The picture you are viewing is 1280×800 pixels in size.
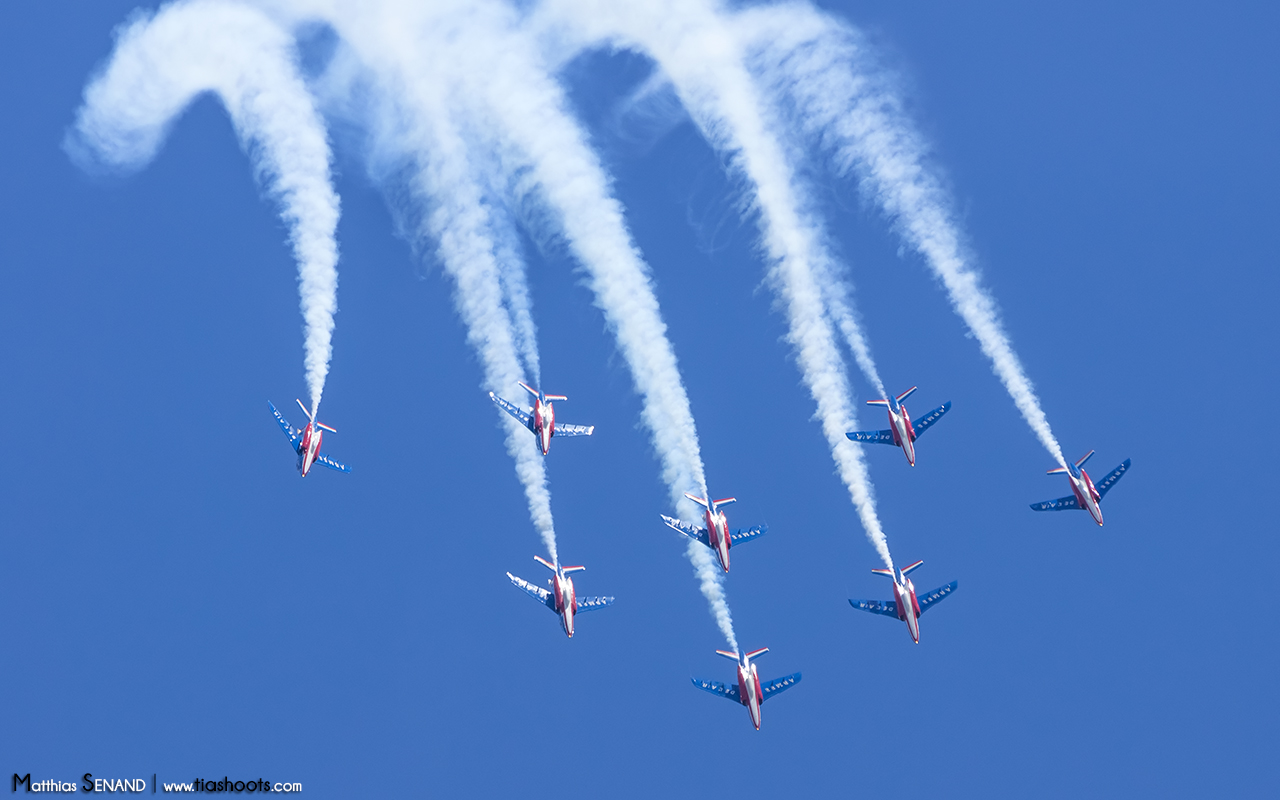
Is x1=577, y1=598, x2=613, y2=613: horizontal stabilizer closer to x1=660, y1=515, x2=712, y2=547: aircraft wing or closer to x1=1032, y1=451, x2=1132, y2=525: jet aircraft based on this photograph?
x1=660, y1=515, x2=712, y2=547: aircraft wing

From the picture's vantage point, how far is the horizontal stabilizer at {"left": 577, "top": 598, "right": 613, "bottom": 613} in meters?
38.8

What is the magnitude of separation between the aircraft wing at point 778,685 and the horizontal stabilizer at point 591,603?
261 inches

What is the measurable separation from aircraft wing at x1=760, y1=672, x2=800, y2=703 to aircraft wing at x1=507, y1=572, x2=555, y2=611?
8.51 metres

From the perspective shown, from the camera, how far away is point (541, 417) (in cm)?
3712

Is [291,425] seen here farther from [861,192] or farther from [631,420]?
[861,192]

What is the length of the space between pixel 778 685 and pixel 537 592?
9731mm

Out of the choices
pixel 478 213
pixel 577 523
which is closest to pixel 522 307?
pixel 478 213

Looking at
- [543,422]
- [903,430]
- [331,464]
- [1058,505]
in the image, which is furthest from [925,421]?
[331,464]

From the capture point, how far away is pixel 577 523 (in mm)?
39812

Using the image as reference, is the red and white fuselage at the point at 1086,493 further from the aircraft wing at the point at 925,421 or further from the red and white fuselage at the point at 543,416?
the red and white fuselage at the point at 543,416

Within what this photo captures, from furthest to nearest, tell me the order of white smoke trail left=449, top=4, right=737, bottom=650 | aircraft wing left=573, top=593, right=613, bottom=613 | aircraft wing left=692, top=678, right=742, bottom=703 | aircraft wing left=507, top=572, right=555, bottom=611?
aircraft wing left=573, top=593, right=613, bottom=613, aircraft wing left=692, top=678, right=742, bottom=703, aircraft wing left=507, top=572, right=555, bottom=611, white smoke trail left=449, top=4, right=737, bottom=650

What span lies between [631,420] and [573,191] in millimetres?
8818

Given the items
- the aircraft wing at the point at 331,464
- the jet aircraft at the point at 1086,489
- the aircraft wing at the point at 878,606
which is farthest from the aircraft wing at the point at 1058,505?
Result: the aircraft wing at the point at 331,464

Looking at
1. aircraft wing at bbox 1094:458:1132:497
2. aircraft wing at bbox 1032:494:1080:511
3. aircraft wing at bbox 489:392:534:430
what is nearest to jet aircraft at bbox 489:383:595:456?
aircraft wing at bbox 489:392:534:430
